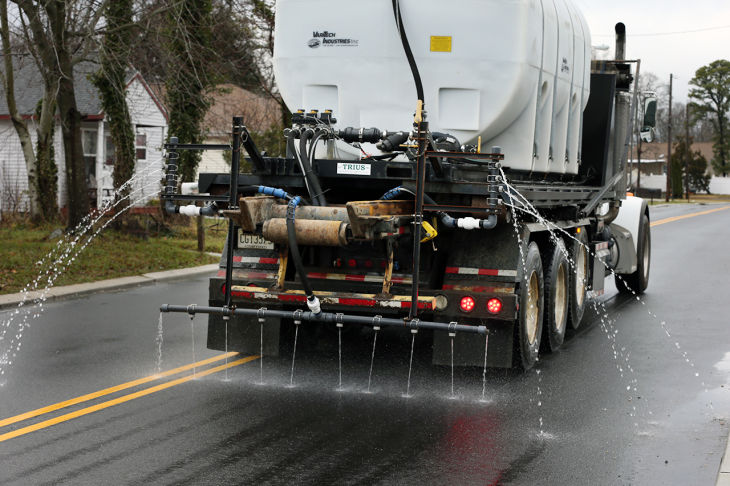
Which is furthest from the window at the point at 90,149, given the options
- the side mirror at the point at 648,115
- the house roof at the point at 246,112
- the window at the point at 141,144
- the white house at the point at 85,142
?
the side mirror at the point at 648,115

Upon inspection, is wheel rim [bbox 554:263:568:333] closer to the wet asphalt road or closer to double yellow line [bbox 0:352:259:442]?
the wet asphalt road

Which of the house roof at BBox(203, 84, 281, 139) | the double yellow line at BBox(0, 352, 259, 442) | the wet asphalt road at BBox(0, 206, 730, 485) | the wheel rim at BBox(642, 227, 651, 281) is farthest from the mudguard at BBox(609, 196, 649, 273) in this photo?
the house roof at BBox(203, 84, 281, 139)

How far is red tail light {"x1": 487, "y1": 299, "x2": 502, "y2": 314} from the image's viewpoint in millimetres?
7969

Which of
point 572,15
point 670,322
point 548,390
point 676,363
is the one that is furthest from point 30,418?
point 670,322

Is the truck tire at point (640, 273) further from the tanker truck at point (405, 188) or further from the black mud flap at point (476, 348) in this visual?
the black mud flap at point (476, 348)

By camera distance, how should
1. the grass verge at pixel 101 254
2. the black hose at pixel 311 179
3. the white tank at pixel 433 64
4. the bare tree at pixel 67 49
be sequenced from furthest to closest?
the bare tree at pixel 67 49 < the grass verge at pixel 101 254 < the white tank at pixel 433 64 < the black hose at pixel 311 179

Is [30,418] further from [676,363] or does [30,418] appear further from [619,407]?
[676,363]

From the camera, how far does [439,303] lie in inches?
314

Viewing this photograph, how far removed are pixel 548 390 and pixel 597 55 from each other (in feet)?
20.2

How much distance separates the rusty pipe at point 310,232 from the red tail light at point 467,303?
1.21 meters

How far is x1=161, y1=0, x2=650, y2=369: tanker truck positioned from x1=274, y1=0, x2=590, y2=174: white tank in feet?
0.04

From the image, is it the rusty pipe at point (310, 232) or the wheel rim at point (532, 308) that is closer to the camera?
the rusty pipe at point (310, 232)

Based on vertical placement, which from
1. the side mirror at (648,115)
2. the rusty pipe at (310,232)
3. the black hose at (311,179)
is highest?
the side mirror at (648,115)

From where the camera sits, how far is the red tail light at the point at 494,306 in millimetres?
7969
